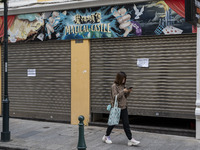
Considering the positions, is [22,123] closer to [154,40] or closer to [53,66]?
[53,66]

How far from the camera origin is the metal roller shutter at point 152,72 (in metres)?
8.84

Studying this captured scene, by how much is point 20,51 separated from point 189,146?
23.1 feet

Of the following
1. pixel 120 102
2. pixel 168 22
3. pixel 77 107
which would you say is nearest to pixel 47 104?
pixel 77 107

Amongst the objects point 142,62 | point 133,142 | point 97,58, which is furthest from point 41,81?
point 133,142

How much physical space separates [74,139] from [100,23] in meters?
3.83

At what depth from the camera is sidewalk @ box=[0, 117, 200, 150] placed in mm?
7707

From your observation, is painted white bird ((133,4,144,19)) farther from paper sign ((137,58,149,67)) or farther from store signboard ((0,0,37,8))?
store signboard ((0,0,37,8))

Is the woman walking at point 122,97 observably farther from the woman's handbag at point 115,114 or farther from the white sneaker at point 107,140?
the white sneaker at point 107,140

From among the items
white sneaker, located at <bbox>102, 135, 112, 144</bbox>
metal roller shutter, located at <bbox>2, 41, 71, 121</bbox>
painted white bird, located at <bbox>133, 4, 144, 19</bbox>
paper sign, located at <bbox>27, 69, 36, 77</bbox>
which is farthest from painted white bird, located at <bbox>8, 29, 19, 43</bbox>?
white sneaker, located at <bbox>102, 135, 112, 144</bbox>

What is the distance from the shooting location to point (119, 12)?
9695 mm

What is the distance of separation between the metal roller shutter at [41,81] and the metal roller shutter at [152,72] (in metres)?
1.11

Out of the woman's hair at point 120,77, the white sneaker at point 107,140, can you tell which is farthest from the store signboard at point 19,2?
the white sneaker at point 107,140

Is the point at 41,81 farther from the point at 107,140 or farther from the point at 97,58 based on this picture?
the point at 107,140

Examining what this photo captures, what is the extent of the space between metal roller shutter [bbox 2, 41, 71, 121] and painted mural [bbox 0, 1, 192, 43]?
408mm
